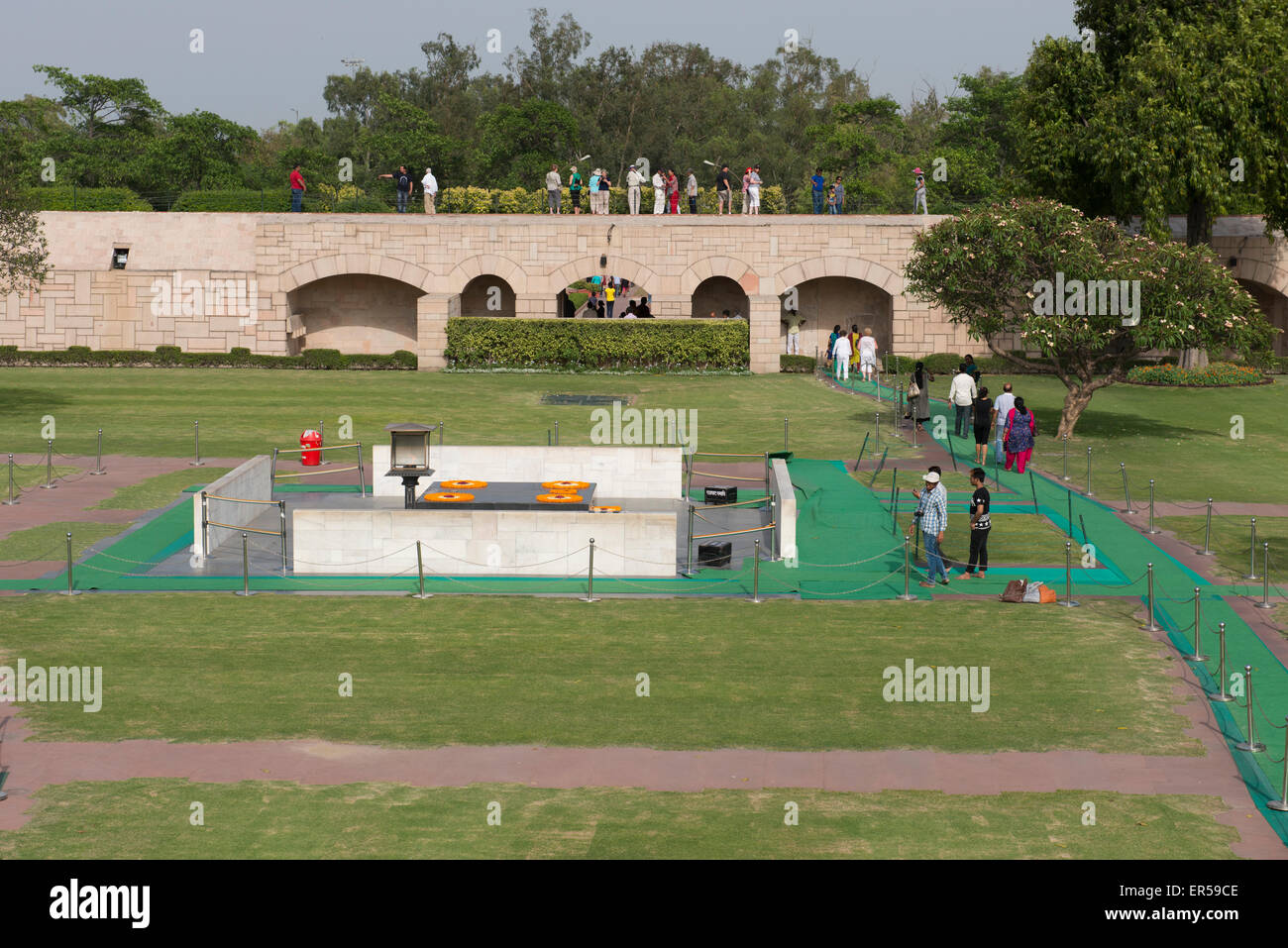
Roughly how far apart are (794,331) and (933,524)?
2726 cm

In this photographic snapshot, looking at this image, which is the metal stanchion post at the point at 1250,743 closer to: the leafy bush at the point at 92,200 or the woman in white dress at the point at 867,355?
the woman in white dress at the point at 867,355

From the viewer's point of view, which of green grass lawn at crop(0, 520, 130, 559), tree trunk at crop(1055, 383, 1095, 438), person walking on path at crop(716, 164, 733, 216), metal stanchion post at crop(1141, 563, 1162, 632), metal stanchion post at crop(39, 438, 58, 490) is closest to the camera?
metal stanchion post at crop(1141, 563, 1162, 632)

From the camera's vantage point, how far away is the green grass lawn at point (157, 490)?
79.6 feet

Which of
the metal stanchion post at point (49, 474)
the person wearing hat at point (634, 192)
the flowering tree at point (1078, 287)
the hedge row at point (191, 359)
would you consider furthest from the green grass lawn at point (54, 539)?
the person wearing hat at point (634, 192)

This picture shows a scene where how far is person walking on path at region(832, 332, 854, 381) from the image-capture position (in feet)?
138

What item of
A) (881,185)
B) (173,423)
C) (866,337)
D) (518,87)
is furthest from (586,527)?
(518,87)

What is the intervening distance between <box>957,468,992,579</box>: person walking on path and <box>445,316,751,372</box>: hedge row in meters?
22.9

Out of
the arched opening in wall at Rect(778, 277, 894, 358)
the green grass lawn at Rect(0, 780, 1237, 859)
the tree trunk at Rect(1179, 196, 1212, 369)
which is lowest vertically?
the green grass lawn at Rect(0, 780, 1237, 859)

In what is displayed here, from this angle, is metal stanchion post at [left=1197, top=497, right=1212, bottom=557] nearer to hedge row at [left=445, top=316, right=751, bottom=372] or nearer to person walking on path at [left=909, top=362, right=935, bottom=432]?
person walking on path at [left=909, top=362, right=935, bottom=432]

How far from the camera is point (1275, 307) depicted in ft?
158

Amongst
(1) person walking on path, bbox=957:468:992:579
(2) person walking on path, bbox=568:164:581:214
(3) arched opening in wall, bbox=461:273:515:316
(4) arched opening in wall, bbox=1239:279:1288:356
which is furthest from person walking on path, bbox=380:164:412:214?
(1) person walking on path, bbox=957:468:992:579

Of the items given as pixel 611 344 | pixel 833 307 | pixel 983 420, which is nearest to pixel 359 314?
pixel 611 344

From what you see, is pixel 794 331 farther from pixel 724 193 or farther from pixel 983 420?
pixel 983 420

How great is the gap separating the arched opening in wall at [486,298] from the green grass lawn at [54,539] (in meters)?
26.5
